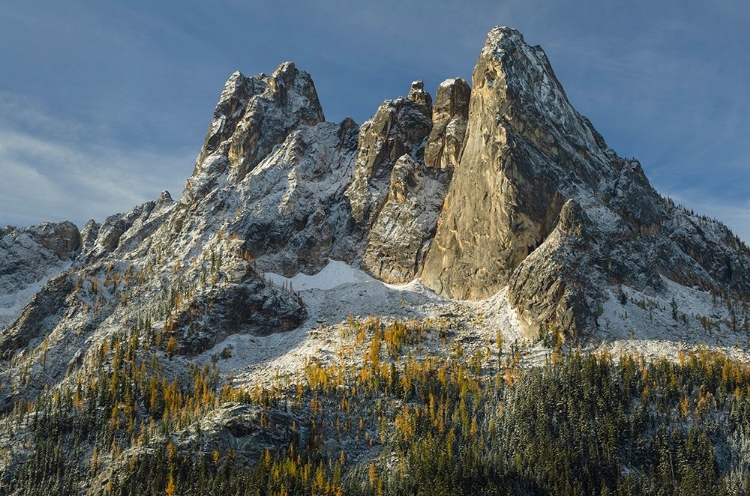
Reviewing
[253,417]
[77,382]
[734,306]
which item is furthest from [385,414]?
[734,306]

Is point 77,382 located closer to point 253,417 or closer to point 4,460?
point 4,460

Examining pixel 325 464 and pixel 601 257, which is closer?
pixel 325 464

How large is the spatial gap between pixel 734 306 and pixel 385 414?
11417 cm

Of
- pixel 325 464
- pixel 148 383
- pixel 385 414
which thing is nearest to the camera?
pixel 325 464

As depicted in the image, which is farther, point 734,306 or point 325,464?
point 734,306

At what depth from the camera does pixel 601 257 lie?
198m

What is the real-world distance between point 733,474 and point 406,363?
250 feet

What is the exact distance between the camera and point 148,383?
172 meters

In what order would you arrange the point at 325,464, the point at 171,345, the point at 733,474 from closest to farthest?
the point at 733,474 < the point at 325,464 < the point at 171,345

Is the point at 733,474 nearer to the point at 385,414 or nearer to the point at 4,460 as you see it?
the point at 385,414

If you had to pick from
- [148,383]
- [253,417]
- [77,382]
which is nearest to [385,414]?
[253,417]

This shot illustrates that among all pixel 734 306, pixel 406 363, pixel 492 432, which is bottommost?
pixel 492 432

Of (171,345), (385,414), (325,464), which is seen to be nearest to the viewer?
(325,464)

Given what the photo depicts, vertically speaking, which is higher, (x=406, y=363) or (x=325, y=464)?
(x=406, y=363)
